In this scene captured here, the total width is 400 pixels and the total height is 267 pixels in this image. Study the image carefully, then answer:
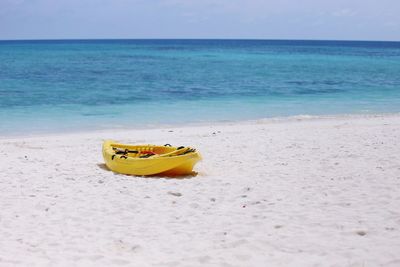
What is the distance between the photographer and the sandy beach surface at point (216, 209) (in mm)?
5359

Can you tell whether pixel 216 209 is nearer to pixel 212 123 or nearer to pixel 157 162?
pixel 157 162

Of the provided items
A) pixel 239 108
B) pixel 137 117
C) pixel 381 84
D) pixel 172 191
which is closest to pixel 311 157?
pixel 172 191

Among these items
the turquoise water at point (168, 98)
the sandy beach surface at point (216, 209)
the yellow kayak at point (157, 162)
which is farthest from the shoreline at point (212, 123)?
the yellow kayak at point (157, 162)

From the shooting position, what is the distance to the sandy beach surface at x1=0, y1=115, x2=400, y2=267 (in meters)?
5.36

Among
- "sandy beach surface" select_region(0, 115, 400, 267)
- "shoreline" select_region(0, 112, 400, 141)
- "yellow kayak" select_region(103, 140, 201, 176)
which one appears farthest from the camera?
"shoreline" select_region(0, 112, 400, 141)

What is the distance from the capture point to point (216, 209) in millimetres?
7234

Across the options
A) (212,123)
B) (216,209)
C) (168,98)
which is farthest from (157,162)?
(168,98)

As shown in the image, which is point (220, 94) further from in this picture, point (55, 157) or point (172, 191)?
point (172, 191)

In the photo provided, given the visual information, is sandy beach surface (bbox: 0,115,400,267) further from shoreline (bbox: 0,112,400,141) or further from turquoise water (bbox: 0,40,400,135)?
turquoise water (bbox: 0,40,400,135)

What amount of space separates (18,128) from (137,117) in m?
4.72

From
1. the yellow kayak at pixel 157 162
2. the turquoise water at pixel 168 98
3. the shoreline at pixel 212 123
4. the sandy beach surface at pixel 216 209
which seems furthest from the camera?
the turquoise water at pixel 168 98

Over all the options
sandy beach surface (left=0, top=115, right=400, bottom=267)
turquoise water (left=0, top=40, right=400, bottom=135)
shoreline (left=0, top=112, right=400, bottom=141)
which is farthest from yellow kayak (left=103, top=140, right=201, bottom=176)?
turquoise water (left=0, top=40, right=400, bottom=135)

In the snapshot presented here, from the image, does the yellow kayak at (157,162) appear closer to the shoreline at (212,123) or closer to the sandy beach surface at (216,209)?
the sandy beach surface at (216,209)

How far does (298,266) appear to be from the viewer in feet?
16.3
